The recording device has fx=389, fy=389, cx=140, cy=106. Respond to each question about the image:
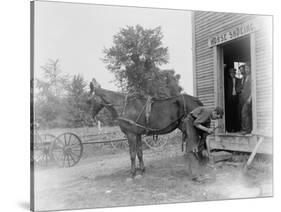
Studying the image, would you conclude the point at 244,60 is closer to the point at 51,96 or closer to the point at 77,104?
the point at 77,104

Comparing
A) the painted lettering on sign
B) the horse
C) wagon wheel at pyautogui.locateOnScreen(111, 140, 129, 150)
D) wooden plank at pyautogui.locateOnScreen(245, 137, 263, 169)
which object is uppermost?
the painted lettering on sign

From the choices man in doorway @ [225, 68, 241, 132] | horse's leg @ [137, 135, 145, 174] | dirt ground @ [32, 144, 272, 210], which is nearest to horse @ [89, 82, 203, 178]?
horse's leg @ [137, 135, 145, 174]

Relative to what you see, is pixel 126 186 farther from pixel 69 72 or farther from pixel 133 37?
pixel 133 37

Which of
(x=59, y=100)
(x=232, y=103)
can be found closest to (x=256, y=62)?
(x=232, y=103)

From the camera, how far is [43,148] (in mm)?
5543

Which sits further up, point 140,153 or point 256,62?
point 256,62

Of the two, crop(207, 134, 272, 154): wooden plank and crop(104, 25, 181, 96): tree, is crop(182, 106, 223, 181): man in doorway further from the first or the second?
crop(104, 25, 181, 96): tree

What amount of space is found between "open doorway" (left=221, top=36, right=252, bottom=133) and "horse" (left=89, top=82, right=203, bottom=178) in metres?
0.78

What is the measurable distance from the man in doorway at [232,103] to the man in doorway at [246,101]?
0.29ft

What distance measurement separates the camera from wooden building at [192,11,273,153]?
6.80 m

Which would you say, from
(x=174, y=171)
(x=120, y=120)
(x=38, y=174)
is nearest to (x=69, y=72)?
(x=120, y=120)

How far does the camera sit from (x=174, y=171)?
20.7 ft

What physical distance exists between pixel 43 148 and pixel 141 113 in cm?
167

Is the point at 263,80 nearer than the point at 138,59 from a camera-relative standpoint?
No
